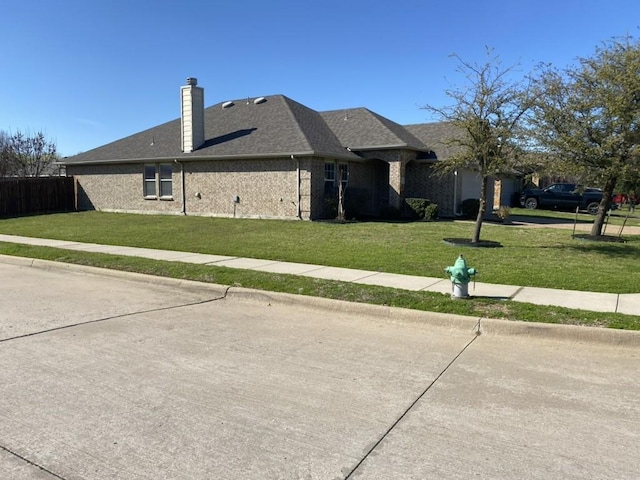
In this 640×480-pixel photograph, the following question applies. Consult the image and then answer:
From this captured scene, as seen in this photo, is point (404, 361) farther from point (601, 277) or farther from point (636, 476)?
point (601, 277)

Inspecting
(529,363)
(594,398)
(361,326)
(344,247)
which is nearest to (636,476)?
(594,398)

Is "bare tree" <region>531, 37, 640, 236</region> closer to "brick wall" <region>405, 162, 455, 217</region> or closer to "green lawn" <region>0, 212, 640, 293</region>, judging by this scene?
"green lawn" <region>0, 212, 640, 293</region>

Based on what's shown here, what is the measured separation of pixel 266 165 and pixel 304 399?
1758 cm

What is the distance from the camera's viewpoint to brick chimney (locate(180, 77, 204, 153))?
76.6 feet

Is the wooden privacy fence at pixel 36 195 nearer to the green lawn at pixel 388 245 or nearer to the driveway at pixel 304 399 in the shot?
the green lawn at pixel 388 245

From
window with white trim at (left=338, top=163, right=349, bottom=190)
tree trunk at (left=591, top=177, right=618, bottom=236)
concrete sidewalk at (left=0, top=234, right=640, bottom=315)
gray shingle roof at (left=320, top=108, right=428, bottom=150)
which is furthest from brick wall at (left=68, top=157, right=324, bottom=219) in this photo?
tree trunk at (left=591, top=177, right=618, bottom=236)

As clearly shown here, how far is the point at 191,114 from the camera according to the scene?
23312 mm

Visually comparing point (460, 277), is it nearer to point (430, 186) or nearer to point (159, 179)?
point (430, 186)

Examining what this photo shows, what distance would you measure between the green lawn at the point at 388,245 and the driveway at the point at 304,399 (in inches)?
140

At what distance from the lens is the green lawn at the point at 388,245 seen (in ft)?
31.6

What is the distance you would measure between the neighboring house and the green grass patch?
10.1 meters

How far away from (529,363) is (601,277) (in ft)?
16.3

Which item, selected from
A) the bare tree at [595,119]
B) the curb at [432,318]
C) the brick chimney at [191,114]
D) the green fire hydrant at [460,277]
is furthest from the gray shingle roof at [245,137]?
the green fire hydrant at [460,277]

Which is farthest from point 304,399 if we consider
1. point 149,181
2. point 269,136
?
point 149,181
